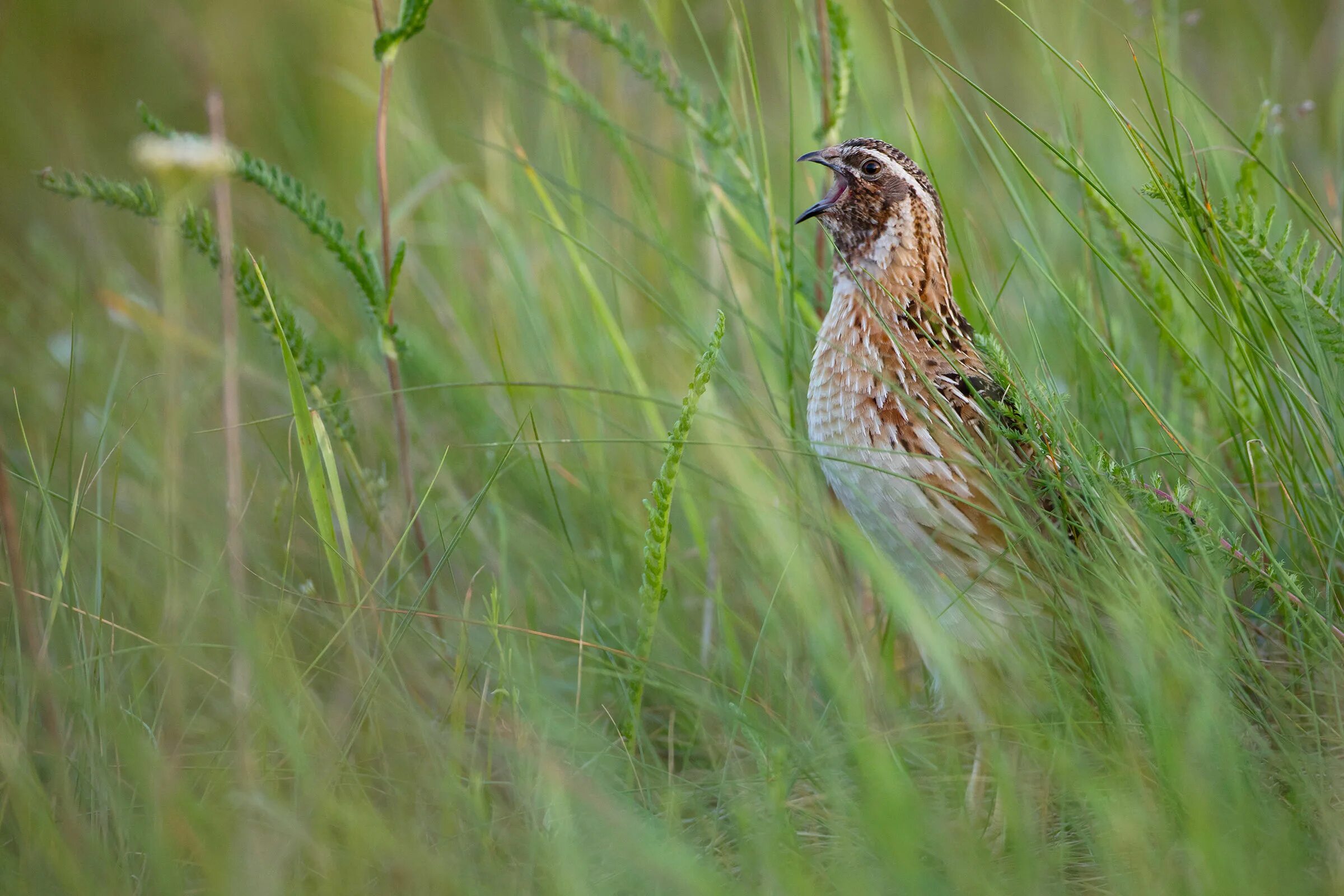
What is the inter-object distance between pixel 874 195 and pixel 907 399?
832 mm

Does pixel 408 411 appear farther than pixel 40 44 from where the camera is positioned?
No

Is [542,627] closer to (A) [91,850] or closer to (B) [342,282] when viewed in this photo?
(A) [91,850]

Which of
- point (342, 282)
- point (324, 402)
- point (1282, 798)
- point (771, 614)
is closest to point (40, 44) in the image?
point (342, 282)

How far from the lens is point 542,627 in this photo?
3.31 meters

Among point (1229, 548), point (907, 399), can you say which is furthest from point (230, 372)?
point (1229, 548)

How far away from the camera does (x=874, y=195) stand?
3.32 m

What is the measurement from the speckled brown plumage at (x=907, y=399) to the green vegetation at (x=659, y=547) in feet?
0.38

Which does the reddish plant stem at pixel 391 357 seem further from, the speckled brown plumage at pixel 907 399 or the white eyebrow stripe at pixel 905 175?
the white eyebrow stripe at pixel 905 175

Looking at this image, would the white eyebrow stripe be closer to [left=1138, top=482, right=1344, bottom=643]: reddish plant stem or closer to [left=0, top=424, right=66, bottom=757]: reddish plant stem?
[left=1138, top=482, right=1344, bottom=643]: reddish plant stem

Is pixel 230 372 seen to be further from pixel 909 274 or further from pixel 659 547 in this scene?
pixel 909 274

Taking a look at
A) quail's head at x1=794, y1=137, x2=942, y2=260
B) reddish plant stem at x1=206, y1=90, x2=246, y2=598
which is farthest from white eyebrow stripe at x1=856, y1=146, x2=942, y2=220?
reddish plant stem at x1=206, y1=90, x2=246, y2=598

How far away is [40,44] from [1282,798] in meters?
9.14

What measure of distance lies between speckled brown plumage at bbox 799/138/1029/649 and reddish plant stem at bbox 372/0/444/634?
108cm

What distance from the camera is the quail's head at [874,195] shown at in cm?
329
